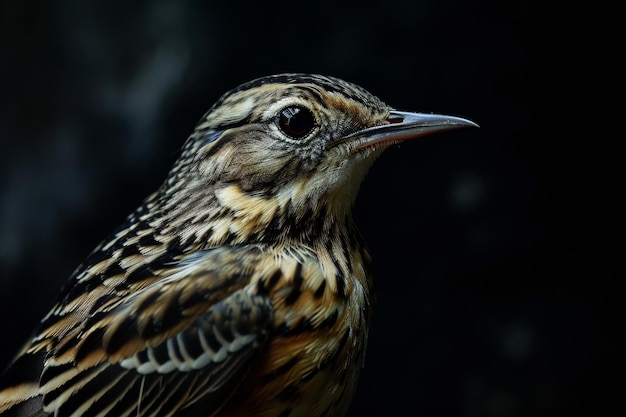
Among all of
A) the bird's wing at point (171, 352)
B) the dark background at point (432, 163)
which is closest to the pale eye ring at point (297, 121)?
the bird's wing at point (171, 352)

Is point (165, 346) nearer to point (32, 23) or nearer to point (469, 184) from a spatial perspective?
point (469, 184)

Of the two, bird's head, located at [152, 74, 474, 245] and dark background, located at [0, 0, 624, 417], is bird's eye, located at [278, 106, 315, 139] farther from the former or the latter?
dark background, located at [0, 0, 624, 417]

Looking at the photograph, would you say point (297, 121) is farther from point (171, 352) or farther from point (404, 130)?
point (171, 352)

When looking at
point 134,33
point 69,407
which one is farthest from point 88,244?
point 69,407

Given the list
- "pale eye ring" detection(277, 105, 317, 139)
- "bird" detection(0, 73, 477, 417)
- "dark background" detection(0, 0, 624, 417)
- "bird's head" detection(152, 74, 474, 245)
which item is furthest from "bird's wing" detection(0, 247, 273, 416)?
"dark background" detection(0, 0, 624, 417)

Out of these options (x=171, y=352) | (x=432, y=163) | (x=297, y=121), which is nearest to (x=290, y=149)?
(x=297, y=121)

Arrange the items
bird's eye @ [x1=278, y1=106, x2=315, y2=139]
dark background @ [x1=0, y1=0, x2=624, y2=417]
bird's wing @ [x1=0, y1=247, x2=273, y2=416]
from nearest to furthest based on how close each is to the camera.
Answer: bird's wing @ [x1=0, y1=247, x2=273, y2=416] → bird's eye @ [x1=278, y1=106, x2=315, y2=139] → dark background @ [x1=0, y1=0, x2=624, y2=417]

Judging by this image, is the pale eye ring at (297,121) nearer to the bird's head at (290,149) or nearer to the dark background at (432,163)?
the bird's head at (290,149)

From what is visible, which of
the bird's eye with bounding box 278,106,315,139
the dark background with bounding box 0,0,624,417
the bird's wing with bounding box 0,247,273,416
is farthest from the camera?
the dark background with bounding box 0,0,624,417
